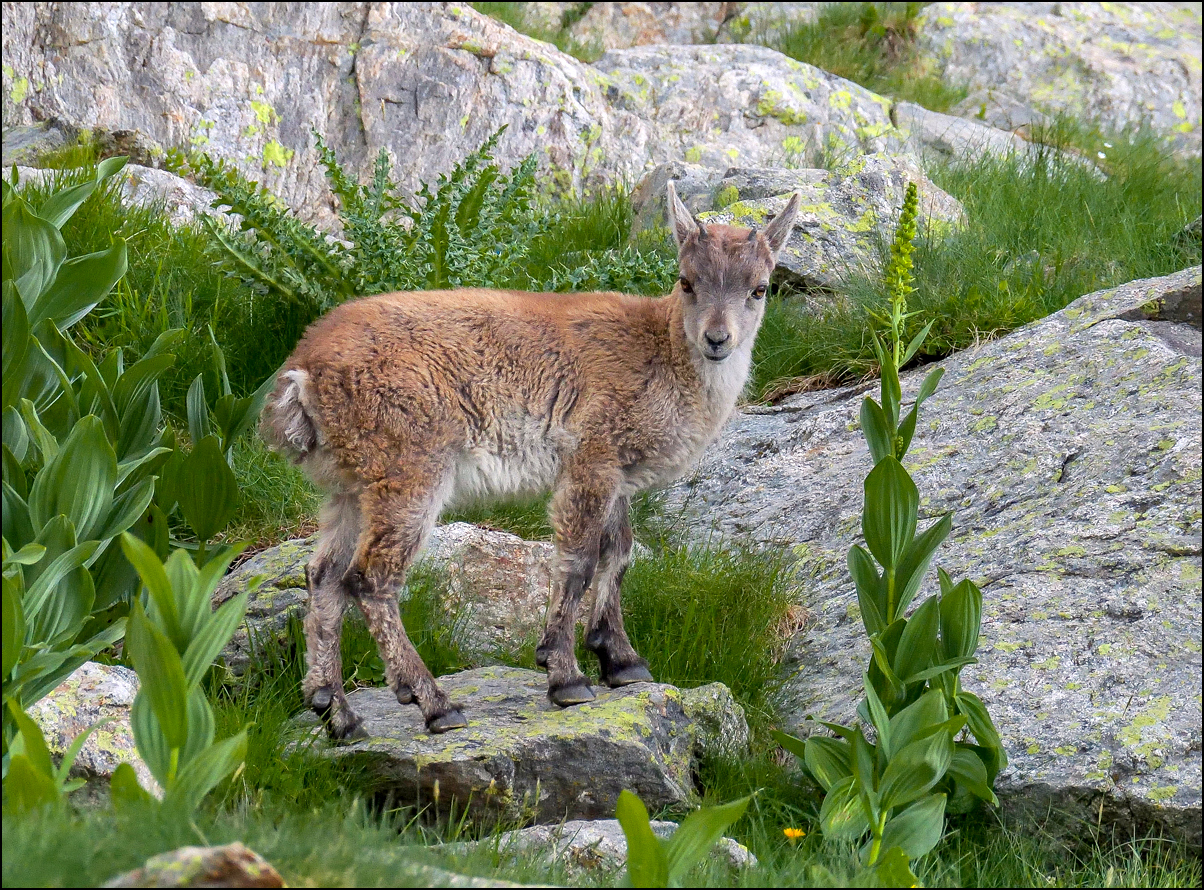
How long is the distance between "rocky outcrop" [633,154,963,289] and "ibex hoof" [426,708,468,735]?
452cm

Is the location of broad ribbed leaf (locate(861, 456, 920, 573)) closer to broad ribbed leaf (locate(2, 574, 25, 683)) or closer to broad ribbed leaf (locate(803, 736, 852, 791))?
broad ribbed leaf (locate(803, 736, 852, 791))

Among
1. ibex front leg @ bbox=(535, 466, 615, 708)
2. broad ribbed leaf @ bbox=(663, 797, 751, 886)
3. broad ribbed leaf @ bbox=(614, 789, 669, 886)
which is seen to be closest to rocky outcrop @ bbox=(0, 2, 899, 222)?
ibex front leg @ bbox=(535, 466, 615, 708)

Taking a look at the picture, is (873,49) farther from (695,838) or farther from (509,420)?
(695,838)

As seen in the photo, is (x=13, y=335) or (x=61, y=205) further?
(x=61, y=205)

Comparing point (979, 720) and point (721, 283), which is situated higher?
point (721, 283)

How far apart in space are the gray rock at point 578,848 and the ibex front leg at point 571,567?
908 mm

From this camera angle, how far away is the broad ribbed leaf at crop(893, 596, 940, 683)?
4.58 meters

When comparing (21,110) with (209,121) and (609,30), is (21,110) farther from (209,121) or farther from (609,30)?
(609,30)

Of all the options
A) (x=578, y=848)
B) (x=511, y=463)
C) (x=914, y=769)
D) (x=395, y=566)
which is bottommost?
(x=578, y=848)

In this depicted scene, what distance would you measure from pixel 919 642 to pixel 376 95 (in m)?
7.68

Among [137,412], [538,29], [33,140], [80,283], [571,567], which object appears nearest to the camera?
[80,283]

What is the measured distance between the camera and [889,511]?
4598mm

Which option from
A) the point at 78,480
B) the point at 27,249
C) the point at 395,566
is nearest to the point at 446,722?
the point at 395,566

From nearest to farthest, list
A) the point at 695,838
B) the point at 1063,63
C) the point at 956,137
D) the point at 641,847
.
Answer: the point at 641,847, the point at 695,838, the point at 956,137, the point at 1063,63
